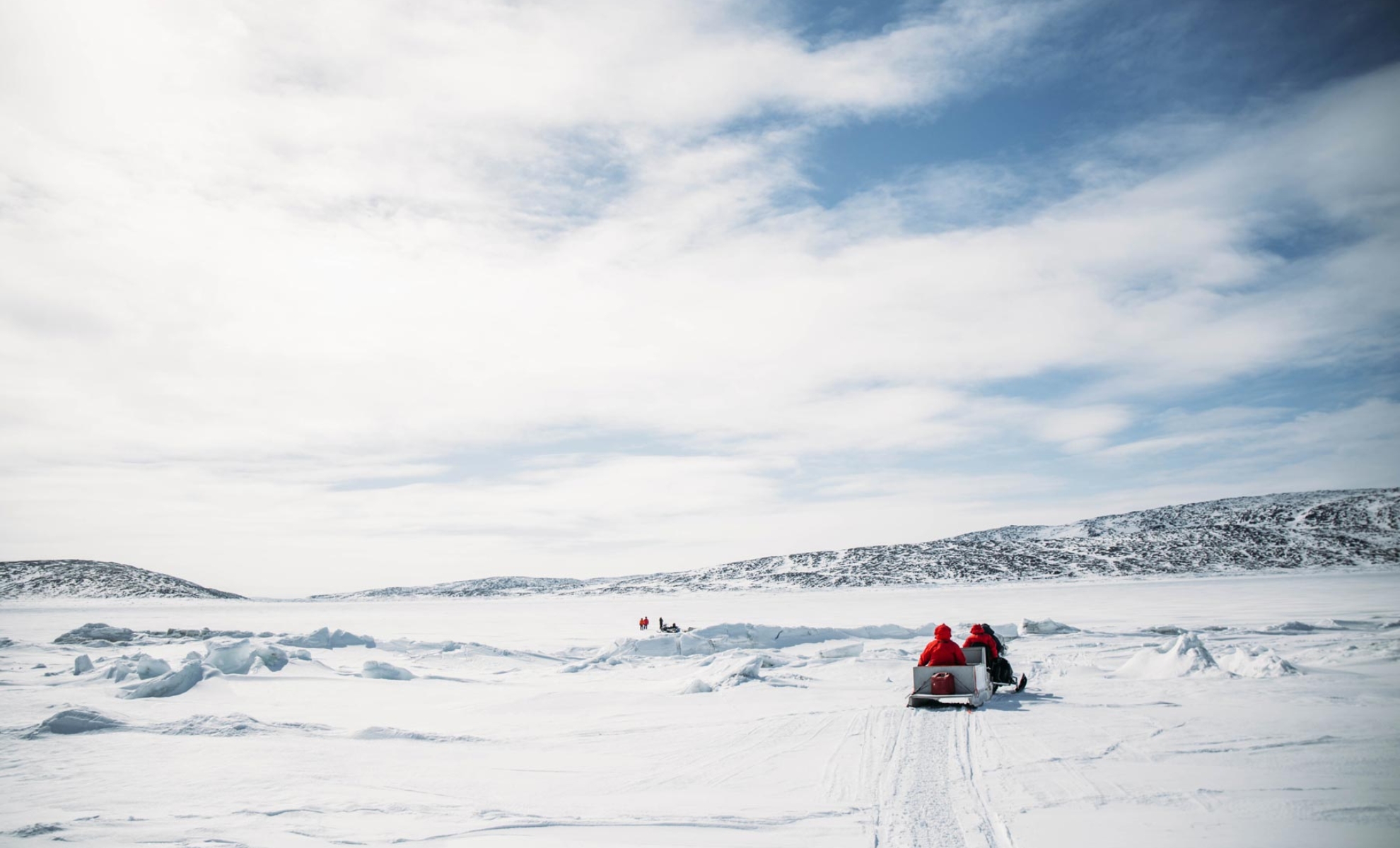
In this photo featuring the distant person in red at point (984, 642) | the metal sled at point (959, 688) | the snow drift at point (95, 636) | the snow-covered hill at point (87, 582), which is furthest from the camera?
the snow-covered hill at point (87, 582)

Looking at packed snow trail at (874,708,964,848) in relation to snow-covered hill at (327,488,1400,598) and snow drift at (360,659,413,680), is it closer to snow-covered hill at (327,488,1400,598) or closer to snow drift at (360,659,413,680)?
snow drift at (360,659,413,680)

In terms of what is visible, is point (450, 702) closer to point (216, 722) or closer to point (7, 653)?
point (216, 722)

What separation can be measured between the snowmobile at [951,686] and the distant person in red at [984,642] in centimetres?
60

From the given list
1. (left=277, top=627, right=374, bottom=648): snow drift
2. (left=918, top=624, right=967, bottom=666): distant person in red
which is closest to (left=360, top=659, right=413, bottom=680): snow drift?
(left=277, top=627, right=374, bottom=648): snow drift

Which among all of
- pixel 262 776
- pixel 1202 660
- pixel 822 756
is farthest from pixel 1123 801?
pixel 1202 660

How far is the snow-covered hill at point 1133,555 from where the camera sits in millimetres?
91938

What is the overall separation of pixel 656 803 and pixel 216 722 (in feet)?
20.5

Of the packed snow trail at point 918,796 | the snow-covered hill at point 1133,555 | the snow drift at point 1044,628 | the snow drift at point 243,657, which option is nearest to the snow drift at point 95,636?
the snow drift at point 243,657

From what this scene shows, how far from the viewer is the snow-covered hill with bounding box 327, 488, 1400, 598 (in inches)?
3620

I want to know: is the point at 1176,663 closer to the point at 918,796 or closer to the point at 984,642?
the point at 984,642

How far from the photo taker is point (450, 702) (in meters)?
11.6

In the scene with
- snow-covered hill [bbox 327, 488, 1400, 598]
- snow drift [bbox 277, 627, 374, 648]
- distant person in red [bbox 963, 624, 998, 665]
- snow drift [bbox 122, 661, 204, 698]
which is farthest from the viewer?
snow-covered hill [bbox 327, 488, 1400, 598]

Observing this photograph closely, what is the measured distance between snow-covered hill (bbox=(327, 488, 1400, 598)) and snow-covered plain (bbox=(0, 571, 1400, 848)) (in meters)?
79.6

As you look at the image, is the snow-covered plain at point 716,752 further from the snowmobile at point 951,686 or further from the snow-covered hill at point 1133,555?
the snow-covered hill at point 1133,555
